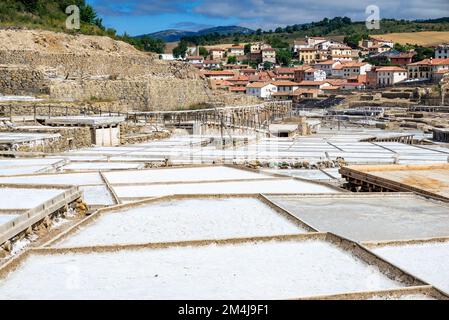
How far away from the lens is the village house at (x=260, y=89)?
177ft

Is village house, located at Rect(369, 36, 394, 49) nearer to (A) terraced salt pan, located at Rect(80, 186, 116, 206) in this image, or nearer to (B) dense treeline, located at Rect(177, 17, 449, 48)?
(B) dense treeline, located at Rect(177, 17, 449, 48)

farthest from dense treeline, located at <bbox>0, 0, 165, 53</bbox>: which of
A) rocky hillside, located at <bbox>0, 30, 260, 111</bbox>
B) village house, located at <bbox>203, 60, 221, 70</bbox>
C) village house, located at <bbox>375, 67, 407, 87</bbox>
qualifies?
village house, located at <bbox>203, 60, 221, 70</bbox>

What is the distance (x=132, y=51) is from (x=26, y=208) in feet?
81.3

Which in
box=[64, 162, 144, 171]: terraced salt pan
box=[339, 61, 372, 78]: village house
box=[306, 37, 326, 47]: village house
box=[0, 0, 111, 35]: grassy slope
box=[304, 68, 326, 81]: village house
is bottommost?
box=[64, 162, 144, 171]: terraced salt pan

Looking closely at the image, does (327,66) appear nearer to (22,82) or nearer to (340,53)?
(340,53)

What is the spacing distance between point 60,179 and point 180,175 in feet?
5.85

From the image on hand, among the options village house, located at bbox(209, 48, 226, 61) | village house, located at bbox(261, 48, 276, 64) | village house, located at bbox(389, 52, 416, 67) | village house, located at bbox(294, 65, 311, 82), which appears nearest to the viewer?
village house, located at bbox(294, 65, 311, 82)

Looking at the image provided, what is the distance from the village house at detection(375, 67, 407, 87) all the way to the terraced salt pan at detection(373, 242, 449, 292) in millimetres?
53730

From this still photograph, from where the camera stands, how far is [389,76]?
56781 mm

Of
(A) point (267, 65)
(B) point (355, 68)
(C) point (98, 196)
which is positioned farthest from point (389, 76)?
(C) point (98, 196)

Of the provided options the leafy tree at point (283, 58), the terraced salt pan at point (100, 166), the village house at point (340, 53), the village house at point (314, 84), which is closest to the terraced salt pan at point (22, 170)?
the terraced salt pan at point (100, 166)

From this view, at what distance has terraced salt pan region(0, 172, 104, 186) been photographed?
7.37m

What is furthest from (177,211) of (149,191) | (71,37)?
(71,37)

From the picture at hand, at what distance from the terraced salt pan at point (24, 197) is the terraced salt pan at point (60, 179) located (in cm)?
66
